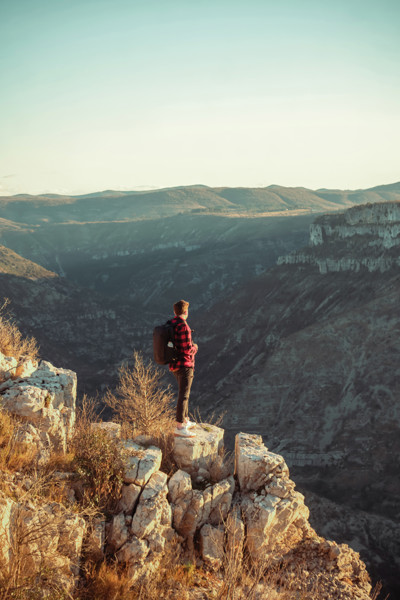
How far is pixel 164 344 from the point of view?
817 cm

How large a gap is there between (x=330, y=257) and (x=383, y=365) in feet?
109

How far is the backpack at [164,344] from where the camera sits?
26.7ft

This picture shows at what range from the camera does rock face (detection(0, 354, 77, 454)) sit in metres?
7.82

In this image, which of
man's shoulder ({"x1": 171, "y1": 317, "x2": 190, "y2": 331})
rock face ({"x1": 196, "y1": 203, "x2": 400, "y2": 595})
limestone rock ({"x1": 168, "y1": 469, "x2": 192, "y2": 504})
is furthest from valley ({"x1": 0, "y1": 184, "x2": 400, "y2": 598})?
man's shoulder ({"x1": 171, "y1": 317, "x2": 190, "y2": 331})

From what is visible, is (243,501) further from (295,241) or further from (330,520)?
(295,241)

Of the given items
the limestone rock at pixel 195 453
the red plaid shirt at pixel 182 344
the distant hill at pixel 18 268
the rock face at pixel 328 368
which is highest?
the distant hill at pixel 18 268

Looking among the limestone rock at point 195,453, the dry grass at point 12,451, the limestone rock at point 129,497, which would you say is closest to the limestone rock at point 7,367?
the dry grass at point 12,451

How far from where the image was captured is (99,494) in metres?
7.05

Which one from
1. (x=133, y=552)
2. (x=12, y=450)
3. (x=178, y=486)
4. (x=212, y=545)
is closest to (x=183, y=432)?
(x=178, y=486)

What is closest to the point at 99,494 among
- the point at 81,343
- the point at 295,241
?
the point at 81,343

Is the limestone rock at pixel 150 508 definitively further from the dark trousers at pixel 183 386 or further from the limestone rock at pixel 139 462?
the dark trousers at pixel 183 386

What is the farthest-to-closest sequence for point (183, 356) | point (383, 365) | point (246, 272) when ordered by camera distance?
point (246, 272) < point (383, 365) < point (183, 356)

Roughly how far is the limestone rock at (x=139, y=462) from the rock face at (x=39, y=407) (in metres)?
1.24

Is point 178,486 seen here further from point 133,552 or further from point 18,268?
point 18,268
